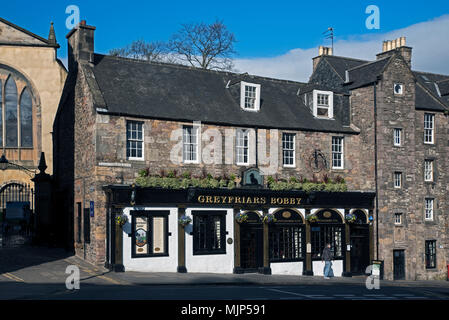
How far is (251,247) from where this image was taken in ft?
90.7

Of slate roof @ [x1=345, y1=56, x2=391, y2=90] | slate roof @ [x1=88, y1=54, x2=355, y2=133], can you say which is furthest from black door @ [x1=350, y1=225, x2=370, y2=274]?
slate roof @ [x1=345, y1=56, x2=391, y2=90]

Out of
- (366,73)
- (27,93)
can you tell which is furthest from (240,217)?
(27,93)

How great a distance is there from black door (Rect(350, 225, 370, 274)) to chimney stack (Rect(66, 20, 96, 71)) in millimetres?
16952

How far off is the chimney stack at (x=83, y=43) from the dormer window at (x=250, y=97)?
8129 mm

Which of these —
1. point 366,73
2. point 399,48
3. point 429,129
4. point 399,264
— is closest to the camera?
point 399,264

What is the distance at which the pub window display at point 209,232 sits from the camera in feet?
85.8

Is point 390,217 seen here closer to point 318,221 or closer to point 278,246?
point 318,221

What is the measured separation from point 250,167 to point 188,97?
4885 millimetres

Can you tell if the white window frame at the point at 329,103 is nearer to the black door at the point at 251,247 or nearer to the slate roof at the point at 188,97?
the slate roof at the point at 188,97

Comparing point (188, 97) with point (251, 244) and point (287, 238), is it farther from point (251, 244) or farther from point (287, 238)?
point (287, 238)

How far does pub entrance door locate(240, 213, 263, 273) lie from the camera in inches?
1077

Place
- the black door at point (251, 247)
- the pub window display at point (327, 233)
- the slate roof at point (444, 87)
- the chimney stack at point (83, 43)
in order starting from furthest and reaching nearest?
the slate roof at point (444, 87) → the pub window display at point (327, 233) → the chimney stack at point (83, 43) → the black door at point (251, 247)

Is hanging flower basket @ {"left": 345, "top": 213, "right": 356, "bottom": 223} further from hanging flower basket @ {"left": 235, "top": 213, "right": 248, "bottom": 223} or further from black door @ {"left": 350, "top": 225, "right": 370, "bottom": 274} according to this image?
hanging flower basket @ {"left": 235, "top": 213, "right": 248, "bottom": 223}

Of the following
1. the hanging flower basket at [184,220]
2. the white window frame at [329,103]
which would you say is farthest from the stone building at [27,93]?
the white window frame at [329,103]
